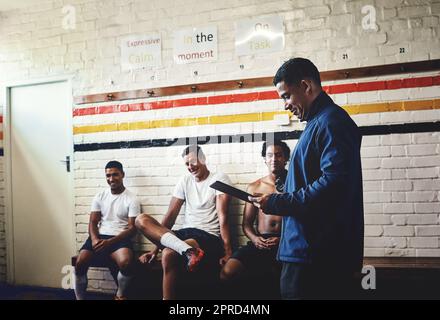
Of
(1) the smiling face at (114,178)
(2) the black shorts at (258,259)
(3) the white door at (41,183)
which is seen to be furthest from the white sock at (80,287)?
(2) the black shorts at (258,259)

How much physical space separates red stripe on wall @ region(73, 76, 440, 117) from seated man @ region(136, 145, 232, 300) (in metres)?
0.48

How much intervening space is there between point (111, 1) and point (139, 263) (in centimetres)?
262

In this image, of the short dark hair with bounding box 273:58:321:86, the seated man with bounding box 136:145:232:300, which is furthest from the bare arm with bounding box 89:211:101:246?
the short dark hair with bounding box 273:58:321:86

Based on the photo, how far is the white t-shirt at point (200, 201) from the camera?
3.52 meters

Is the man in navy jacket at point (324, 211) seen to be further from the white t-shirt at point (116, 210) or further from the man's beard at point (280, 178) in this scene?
the white t-shirt at point (116, 210)

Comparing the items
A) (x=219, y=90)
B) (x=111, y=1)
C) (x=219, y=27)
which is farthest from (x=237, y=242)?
(x=111, y=1)

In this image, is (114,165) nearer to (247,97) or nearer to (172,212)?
(172,212)

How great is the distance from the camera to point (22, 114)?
443cm

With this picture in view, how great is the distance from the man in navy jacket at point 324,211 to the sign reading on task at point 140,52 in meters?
2.55

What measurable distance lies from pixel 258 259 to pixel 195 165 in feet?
3.40

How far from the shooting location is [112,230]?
379cm

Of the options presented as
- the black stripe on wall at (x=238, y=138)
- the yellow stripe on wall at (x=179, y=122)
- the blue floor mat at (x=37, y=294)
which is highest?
the yellow stripe on wall at (x=179, y=122)

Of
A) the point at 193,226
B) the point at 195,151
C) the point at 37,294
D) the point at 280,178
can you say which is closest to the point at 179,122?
the point at 195,151
